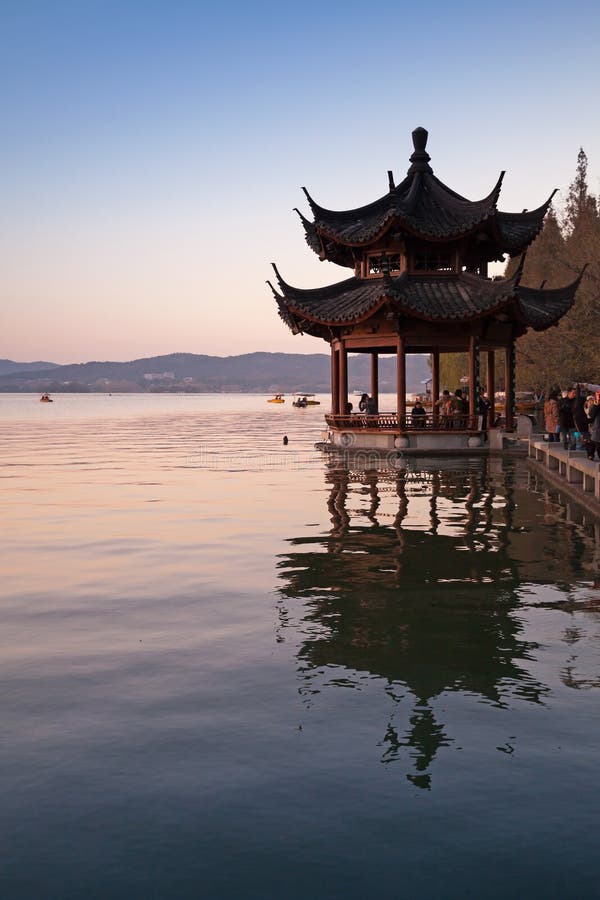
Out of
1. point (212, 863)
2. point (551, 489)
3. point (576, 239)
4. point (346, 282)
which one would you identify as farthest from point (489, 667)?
point (576, 239)

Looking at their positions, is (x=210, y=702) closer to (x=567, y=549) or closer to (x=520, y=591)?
(x=520, y=591)

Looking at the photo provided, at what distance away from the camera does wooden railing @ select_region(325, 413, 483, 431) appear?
1421 inches

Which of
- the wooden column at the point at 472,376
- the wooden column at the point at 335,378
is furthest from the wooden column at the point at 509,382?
the wooden column at the point at 335,378

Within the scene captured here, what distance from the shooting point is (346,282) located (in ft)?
131

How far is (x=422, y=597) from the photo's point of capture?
39.9 ft

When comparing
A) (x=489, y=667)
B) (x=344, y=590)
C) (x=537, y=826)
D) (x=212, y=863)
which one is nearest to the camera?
(x=212, y=863)

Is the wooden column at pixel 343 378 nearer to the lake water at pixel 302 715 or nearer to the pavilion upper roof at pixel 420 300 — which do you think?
the pavilion upper roof at pixel 420 300

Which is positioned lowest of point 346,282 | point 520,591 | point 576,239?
point 520,591

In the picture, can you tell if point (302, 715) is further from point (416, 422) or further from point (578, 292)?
point (578, 292)

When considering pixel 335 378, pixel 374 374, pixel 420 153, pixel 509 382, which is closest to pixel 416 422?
pixel 509 382

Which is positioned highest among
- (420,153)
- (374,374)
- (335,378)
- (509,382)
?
(420,153)

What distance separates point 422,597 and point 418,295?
25.0 m

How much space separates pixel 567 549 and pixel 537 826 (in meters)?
10.4

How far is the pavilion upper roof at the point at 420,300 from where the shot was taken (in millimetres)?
34594
